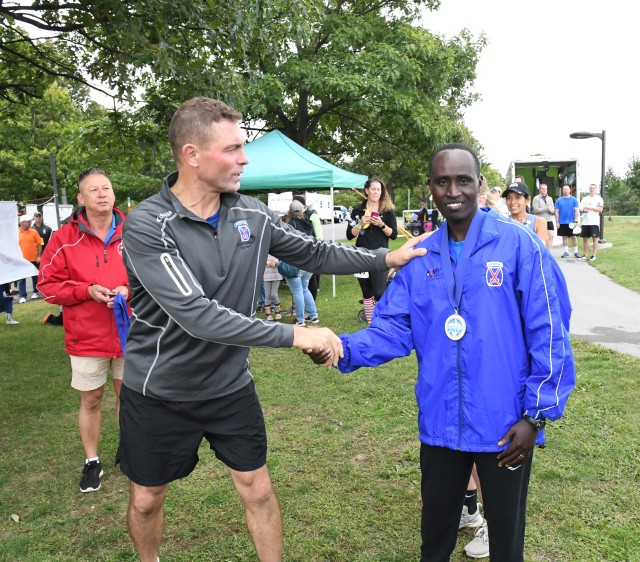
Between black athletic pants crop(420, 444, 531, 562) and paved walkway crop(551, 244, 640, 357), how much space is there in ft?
17.0

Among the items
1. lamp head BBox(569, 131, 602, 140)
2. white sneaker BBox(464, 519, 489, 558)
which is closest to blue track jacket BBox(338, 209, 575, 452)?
white sneaker BBox(464, 519, 489, 558)

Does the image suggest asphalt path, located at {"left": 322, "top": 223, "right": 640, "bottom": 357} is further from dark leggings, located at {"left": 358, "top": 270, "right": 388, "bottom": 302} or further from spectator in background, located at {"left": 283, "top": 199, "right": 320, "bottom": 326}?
spectator in background, located at {"left": 283, "top": 199, "right": 320, "bottom": 326}

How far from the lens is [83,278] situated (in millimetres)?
3861

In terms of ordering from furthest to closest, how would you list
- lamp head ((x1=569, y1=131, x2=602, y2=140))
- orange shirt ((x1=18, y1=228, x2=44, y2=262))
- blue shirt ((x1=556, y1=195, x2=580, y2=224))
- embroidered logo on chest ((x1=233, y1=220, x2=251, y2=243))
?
lamp head ((x1=569, y1=131, x2=602, y2=140)), blue shirt ((x1=556, y1=195, x2=580, y2=224)), orange shirt ((x1=18, y1=228, x2=44, y2=262)), embroidered logo on chest ((x1=233, y1=220, x2=251, y2=243))

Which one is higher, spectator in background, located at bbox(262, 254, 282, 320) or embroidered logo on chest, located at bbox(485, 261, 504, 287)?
embroidered logo on chest, located at bbox(485, 261, 504, 287)

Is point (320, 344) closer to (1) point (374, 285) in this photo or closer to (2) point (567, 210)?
(1) point (374, 285)

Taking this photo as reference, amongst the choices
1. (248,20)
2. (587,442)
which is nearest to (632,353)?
(587,442)

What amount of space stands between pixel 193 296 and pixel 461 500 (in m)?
1.42

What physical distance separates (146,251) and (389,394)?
147 inches

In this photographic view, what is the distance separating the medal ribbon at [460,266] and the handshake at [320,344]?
0.53m

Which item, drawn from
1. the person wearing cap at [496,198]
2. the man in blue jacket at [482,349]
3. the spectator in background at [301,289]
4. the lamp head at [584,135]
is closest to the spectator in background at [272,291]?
the spectator in background at [301,289]

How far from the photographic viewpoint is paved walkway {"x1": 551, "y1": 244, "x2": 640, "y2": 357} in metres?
7.42

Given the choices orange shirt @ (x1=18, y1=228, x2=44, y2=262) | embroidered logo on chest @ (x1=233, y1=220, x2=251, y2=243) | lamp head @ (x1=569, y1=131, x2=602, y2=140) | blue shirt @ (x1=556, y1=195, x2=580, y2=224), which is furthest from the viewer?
lamp head @ (x1=569, y1=131, x2=602, y2=140)

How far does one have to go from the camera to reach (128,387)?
2.65 meters
